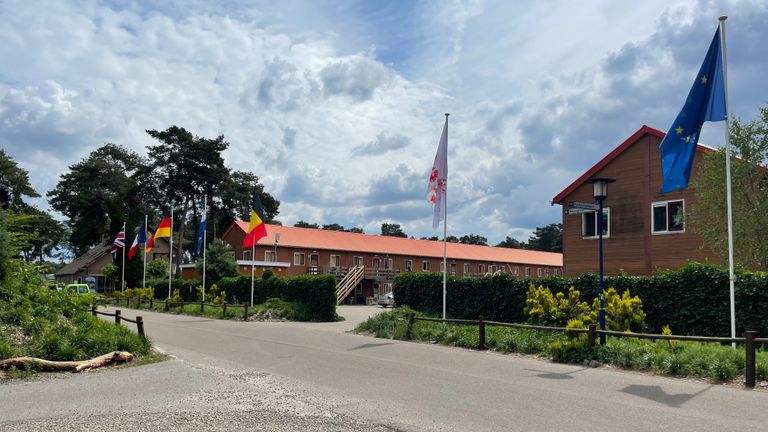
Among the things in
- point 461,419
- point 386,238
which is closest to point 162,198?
point 386,238

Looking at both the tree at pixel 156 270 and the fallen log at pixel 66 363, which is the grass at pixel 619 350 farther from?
the tree at pixel 156 270

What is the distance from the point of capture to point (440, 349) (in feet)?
56.0

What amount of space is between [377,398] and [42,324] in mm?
9720

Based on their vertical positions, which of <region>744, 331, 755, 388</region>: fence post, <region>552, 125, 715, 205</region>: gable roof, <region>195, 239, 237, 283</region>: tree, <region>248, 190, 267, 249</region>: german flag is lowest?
<region>744, 331, 755, 388</region>: fence post

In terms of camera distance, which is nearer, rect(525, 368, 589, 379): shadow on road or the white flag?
rect(525, 368, 589, 379): shadow on road

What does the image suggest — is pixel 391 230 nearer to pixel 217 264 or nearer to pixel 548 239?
pixel 548 239

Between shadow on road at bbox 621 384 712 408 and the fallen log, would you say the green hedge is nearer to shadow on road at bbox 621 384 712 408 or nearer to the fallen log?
shadow on road at bbox 621 384 712 408

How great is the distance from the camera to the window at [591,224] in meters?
28.7

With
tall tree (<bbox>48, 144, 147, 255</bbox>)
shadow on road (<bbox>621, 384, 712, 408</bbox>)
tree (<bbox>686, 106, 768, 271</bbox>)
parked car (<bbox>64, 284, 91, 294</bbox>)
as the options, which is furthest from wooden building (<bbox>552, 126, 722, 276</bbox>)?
tall tree (<bbox>48, 144, 147, 255</bbox>)

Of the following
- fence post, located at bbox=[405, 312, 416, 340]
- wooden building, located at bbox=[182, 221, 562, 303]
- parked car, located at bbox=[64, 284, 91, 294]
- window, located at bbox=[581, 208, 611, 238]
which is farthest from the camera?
wooden building, located at bbox=[182, 221, 562, 303]

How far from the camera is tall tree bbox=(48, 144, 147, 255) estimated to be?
72688 mm

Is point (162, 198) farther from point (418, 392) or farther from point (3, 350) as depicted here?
point (418, 392)

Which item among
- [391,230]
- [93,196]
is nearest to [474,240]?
[391,230]

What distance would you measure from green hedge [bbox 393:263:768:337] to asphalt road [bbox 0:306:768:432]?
5.36 m
